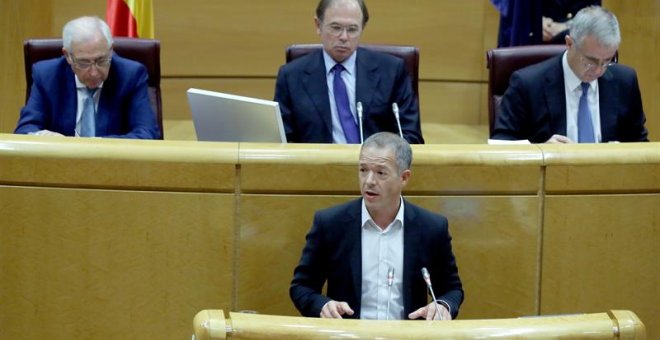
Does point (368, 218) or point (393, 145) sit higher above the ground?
point (393, 145)

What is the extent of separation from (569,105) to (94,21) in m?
1.64

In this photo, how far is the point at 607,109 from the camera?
4.01 m

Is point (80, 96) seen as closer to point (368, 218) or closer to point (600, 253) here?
point (368, 218)

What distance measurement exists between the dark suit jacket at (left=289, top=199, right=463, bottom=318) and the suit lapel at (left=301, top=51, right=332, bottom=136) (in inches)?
43.2

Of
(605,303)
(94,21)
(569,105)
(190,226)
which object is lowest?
(605,303)

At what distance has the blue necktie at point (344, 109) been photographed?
4.23m

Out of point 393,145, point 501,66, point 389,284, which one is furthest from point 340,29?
point 389,284

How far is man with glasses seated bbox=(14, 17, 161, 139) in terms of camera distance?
410cm

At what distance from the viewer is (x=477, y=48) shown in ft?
19.9

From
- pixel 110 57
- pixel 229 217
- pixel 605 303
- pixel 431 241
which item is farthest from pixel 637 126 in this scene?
pixel 110 57

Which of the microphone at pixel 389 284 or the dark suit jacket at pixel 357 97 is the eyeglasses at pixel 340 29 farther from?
the microphone at pixel 389 284

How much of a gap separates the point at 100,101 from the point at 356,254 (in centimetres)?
142

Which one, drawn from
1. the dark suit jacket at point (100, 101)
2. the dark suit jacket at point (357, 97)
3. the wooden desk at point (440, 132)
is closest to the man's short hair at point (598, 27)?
the dark suit jacket at point (357, 97)

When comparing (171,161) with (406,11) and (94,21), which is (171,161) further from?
(406,11)
